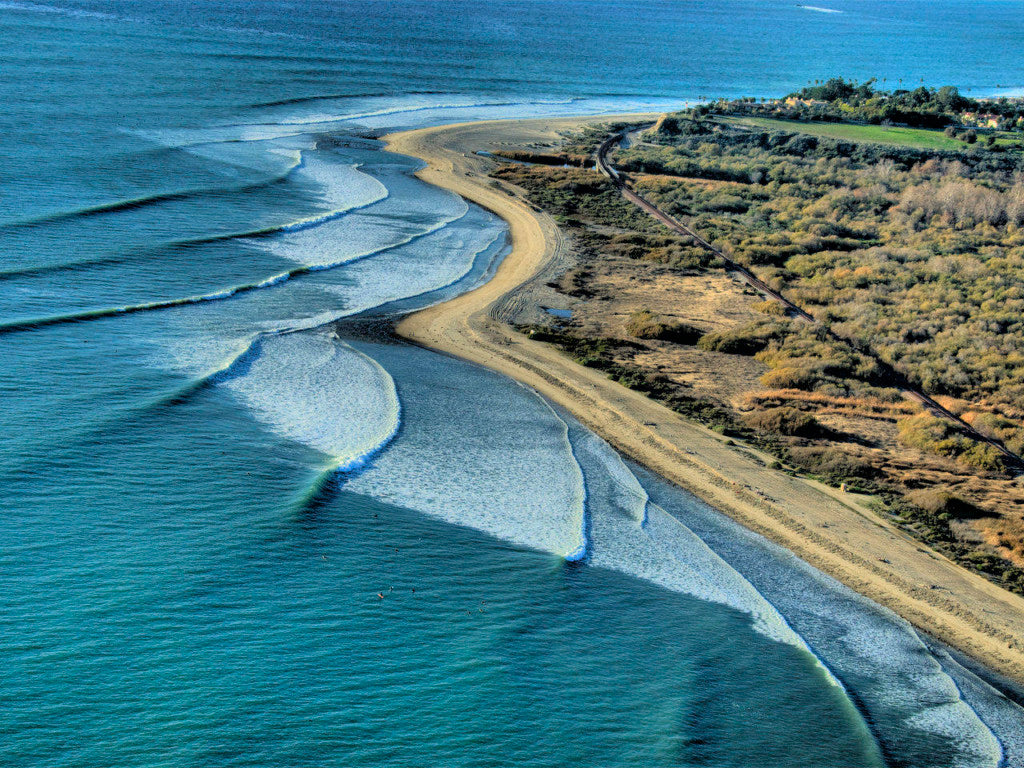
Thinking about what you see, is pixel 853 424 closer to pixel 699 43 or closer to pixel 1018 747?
pixel 1018 747

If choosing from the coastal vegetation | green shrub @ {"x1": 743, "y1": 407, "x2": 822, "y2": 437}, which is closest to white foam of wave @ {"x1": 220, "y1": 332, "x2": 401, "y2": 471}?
the coastal vegetation

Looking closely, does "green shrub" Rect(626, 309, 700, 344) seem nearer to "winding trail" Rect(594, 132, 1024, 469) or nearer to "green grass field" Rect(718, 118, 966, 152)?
"winding trail" Rect(594, 132, 1024, 469)

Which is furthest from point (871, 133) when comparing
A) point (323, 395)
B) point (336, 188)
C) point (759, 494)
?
point (323, 395)

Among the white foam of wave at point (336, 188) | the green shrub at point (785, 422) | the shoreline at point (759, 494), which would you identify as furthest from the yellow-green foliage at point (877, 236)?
the white foam of wave at point (336, 188)

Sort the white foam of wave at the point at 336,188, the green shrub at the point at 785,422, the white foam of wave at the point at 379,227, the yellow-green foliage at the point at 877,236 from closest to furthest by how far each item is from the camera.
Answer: the green shrub at the point at 785,422 → the yellow-green foliage at the point at 877,236 → the white foam of wave at the point at 379,227 → the white foam of wave at the point at 336,188

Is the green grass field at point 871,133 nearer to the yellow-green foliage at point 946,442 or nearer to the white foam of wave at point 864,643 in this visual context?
the yellow-green foliage at point 946,442
